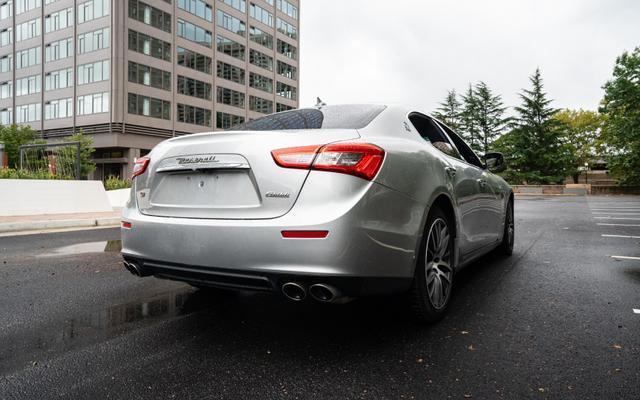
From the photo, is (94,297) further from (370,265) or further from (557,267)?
(557,267)

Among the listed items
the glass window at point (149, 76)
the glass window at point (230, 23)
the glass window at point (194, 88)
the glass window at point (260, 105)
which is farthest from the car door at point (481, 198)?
the glass window at point (260, 105)

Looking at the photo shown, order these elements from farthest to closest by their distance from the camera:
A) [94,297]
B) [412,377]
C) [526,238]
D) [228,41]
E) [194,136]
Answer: [228,41] < [526,238] < [94,297] < [194,136] < [412,377]

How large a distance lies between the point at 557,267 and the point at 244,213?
→ 4165 mm

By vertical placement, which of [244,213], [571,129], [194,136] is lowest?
[244,213]

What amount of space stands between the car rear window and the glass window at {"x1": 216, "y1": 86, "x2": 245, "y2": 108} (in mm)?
51827

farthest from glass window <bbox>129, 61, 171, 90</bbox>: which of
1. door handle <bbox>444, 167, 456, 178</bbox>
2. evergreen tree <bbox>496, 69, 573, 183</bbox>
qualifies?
door handle <bbox>444, 167, 456, 178</bbox>

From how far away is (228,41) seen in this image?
5419 centimetres

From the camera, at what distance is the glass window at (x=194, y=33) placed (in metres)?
48.2

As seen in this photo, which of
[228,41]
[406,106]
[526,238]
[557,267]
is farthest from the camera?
[228,41]

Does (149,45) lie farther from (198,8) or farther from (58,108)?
(58,108)

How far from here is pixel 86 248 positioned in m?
6.84

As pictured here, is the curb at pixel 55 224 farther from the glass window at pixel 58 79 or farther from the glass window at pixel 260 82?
the glass window at pixel 260 82

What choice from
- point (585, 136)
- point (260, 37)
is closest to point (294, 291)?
point (260, 37)

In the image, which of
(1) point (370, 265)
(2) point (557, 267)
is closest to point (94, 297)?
(1) point (370, 265)
